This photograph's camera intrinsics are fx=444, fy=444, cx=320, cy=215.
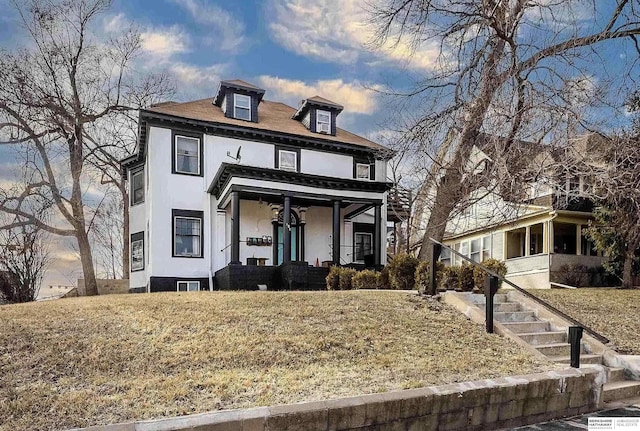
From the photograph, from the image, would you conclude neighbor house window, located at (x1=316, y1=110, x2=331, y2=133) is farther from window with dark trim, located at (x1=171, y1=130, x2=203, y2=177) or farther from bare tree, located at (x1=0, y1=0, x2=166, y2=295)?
bare tree, located at (x1=0, y1=0, x2=166, y2=295)

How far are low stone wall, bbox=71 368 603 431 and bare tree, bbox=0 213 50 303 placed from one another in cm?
1636

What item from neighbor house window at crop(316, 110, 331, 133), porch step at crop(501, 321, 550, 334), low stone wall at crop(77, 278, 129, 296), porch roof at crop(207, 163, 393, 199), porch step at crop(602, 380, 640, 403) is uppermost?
neighbor house window at crop(316, 110, 331, 133)

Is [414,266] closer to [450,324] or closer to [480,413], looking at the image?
[450,324]

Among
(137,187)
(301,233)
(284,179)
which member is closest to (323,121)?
(301,233)

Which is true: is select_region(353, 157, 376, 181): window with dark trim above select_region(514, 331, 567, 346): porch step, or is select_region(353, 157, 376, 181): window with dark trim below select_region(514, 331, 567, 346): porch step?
above

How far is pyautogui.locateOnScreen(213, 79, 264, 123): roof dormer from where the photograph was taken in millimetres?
16859

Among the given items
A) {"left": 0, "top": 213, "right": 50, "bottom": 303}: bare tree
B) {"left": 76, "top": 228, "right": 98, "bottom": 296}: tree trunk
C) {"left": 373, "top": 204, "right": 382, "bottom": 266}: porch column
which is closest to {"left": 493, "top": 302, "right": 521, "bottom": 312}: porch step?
{"left": 373, "top": 204, "right": 382, "bottom": 266}: porch column

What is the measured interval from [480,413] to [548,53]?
33.3 feet

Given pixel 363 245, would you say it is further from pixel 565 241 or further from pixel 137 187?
pixel 565 241

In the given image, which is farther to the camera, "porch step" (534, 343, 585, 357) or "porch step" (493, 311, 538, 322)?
"porch step" (493, 311, 538, 322)

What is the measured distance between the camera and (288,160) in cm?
1700

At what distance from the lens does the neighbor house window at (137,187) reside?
680 inches

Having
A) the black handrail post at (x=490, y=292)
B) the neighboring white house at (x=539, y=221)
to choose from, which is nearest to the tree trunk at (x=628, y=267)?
the neighboring white house at (x=539, y=221)

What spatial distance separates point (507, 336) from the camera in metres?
6.71
